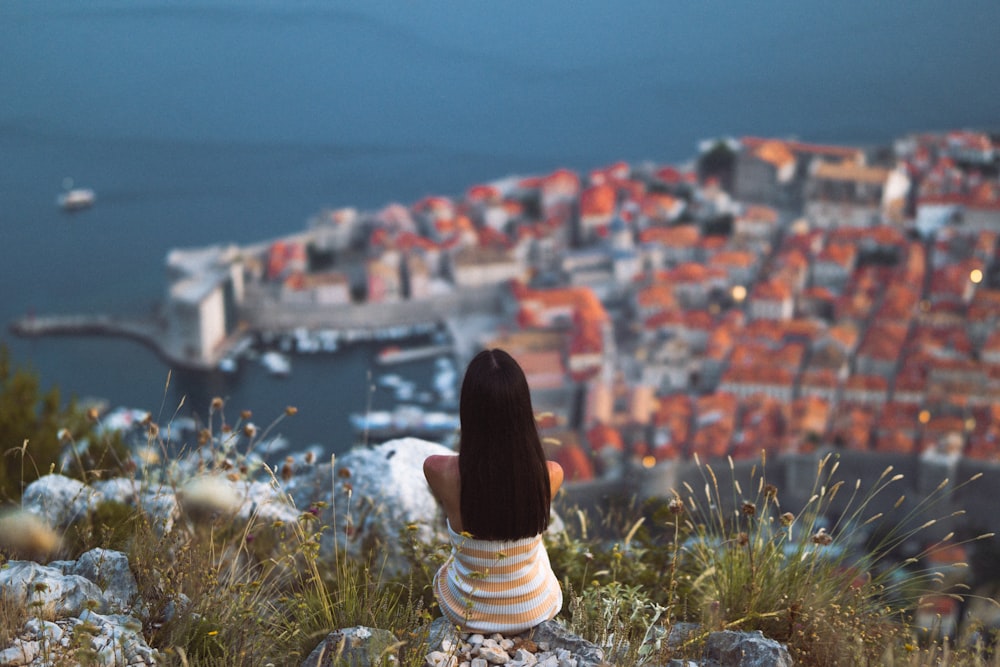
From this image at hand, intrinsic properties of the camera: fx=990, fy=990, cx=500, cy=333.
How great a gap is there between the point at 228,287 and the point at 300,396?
3.92 metres

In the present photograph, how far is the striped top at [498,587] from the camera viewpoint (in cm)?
100

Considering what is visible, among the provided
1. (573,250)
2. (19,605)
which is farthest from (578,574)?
(573,250)

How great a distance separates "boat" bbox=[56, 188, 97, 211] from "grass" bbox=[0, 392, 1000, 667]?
21.1 metres

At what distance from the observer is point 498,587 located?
1.01 m

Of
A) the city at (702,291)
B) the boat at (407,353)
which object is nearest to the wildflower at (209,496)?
the city at (702,291)

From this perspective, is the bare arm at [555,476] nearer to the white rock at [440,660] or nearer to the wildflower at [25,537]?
the white rock at [440,660]

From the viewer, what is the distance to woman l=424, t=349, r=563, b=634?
98 centimetres

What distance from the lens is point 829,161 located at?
81.9ft

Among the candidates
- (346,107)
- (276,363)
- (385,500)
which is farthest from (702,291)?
(385,500)

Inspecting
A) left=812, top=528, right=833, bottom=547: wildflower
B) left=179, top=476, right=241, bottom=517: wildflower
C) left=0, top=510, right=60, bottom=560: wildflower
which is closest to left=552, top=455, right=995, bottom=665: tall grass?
left=812, top=528, right=833, bottom=547: wildflower

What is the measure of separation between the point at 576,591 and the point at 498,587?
0.23 m

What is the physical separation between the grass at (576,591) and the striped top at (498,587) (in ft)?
0.12

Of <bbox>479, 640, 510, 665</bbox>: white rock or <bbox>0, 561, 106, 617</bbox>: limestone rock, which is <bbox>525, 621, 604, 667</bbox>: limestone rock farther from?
<bbox>0, 561, 106, 617</bbox>: limestone rock

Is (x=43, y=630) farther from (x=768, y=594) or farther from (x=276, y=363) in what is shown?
(x=276, y=363)
